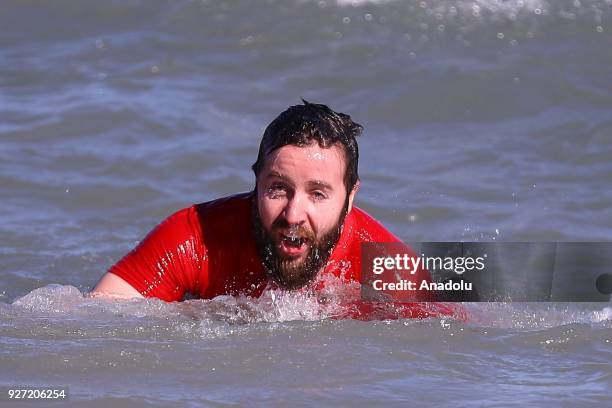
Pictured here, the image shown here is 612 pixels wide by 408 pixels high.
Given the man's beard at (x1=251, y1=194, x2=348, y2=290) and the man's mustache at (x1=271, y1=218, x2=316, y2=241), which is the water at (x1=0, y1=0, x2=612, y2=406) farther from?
Answer: the man's mustache at (x1=271, y1=218, x2=316, y2=241)

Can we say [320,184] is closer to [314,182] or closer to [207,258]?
[314,182]

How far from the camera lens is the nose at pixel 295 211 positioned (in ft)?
14.0

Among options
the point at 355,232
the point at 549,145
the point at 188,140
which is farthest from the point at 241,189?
the point at 355,232

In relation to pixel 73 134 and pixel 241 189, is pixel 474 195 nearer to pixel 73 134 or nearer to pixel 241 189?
pixel 241 189

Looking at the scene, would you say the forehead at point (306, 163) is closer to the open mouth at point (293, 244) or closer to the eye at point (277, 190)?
the eye at point (277, 190)

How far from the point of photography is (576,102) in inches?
360

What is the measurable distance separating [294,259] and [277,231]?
0.45 ft

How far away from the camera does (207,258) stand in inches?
182

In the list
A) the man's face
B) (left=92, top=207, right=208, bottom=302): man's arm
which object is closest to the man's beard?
the man's face

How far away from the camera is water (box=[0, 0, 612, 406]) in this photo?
3.86m

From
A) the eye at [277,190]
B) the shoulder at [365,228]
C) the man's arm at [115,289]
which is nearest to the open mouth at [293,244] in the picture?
the eye at [277,190]

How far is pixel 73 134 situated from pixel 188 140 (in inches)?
34.2

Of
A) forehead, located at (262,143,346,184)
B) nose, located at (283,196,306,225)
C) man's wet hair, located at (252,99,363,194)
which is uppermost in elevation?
man's wet hair, located at (252,99,363,194)

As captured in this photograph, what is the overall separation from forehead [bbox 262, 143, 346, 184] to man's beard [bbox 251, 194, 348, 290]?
0.19m
